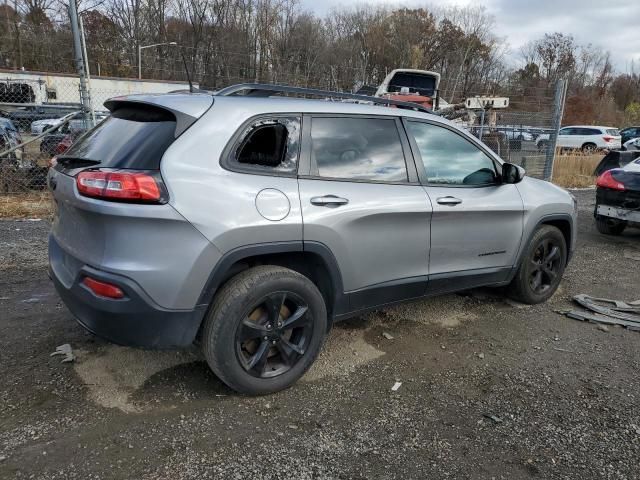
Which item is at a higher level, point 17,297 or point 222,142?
point 222,142

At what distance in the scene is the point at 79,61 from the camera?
25.1 feet

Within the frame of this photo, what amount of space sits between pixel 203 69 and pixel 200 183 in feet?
85.8

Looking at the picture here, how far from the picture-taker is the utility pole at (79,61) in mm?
7223

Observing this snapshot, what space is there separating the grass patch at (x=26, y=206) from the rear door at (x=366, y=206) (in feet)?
18.3

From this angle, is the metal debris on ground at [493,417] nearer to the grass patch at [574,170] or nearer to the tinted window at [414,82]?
the grass patch at [574,170]

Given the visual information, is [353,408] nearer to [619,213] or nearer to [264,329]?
[264,329]

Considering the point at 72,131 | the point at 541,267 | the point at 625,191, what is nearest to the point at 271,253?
the point at 541,267

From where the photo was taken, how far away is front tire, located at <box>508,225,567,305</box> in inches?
179

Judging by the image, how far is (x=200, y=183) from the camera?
2666 mm

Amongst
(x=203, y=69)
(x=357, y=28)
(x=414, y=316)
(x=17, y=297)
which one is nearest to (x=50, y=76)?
(x=203, y=69)

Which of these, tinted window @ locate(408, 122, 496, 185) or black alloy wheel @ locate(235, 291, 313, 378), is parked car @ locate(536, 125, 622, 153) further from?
black alloy wheel @ locate(235, 291, 313, 378)

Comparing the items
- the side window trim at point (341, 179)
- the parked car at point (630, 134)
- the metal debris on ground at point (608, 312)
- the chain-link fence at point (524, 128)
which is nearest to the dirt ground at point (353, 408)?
the metal debris on ground at point (608, 312)

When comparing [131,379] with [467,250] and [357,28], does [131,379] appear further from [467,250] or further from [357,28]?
[357,28]

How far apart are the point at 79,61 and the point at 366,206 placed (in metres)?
6.36
